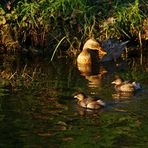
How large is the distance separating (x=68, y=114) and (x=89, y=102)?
603 millimetres

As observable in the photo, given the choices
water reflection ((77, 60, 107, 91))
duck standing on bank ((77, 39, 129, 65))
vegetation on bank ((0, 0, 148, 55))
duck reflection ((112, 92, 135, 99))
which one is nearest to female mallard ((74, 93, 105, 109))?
duck reflection ((112, 92, 135, 99))

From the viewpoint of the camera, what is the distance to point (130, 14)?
64.7 feet

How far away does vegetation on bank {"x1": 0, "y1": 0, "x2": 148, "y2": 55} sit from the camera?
1950 cm

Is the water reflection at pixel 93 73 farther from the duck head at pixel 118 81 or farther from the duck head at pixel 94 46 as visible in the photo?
the duck head at pixel 94 46

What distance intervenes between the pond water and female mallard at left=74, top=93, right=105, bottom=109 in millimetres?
102

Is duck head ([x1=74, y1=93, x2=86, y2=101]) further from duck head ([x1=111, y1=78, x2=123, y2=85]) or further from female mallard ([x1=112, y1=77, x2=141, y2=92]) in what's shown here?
duck head ([x1=111, y1=78, x2=123, y2=85])

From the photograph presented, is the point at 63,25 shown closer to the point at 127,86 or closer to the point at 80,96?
the point at 127,86

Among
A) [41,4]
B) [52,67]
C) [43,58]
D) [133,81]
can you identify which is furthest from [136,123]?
[41,4]

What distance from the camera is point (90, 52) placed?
1848cm

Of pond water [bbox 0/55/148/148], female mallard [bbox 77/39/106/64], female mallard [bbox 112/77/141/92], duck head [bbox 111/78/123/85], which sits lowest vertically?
pond water [bbox 0/55/148/148]

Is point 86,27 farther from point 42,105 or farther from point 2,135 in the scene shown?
point 2,135

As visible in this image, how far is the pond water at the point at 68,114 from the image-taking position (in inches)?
444

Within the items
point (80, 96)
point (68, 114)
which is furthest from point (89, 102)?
point (68, 114)

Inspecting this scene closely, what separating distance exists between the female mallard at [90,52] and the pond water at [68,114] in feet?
3.83
